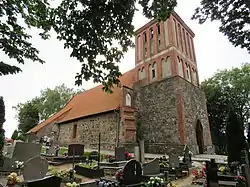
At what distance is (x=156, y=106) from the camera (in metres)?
17.0

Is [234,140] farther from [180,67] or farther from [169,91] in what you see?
[180,67]

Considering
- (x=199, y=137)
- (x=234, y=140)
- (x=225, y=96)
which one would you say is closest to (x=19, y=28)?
(x=234, y=140)

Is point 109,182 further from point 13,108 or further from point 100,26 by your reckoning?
point 13,108

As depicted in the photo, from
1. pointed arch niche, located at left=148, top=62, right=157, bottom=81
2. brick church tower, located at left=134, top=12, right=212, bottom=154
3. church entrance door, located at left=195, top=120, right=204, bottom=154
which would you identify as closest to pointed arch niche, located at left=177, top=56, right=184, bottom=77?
brick church tower, located at left=134, top=12, right=212, bottom=154

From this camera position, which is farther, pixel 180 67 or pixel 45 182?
pixel 180 67

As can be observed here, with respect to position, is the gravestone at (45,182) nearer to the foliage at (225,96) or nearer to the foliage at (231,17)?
the foliage at (231,17)

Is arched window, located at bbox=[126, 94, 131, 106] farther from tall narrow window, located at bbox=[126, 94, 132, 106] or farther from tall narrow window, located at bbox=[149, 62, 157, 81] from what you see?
tall narrow window, located at bbox=[149, 62, 157, 81]

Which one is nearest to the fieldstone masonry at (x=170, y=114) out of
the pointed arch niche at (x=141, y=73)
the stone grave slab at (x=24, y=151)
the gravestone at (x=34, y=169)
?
the pointed arch niche at (x=141, y=73)

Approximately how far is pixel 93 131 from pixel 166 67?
942 cm

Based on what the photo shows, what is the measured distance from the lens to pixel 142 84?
62.2 feet

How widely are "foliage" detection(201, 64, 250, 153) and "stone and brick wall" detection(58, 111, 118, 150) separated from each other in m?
18.2

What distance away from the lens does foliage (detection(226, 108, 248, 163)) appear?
27.4 ft

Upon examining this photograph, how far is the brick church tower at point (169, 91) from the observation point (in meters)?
15.2

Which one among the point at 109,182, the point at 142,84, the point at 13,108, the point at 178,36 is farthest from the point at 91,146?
the point at 13,108
